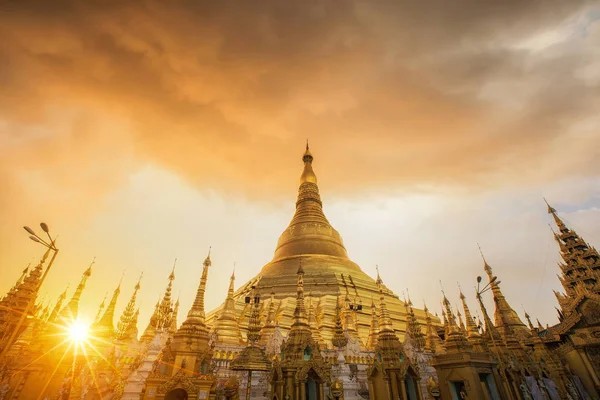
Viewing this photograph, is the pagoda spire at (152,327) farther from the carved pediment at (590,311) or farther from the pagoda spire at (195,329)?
the carved pediment at (590,311)

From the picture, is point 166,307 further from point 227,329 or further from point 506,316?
point 506,316

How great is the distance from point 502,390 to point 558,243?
25264mm

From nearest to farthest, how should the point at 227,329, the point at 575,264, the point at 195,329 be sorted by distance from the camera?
1. the point at 195,329
2. the point at 227,329
3. the point at 575,264

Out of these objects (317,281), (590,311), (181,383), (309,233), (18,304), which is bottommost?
(181,383)

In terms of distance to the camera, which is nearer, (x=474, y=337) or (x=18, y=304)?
(x=18, y=304)

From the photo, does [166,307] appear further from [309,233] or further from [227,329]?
[309,233]

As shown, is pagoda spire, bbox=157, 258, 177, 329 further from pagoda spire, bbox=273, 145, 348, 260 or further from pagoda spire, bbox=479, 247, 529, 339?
pagoda spire, bbox=479, 247, 529, 339

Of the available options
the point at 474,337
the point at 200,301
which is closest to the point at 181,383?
the point at 200,301

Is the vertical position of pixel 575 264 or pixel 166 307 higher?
pixel 575 264

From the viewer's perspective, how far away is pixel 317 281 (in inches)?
1147

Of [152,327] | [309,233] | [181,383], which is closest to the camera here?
[181,383]

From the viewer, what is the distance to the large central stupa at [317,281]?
76.1 feet

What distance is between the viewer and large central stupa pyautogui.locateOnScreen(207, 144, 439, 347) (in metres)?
23.2

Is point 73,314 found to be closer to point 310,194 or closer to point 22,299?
point 22,299
